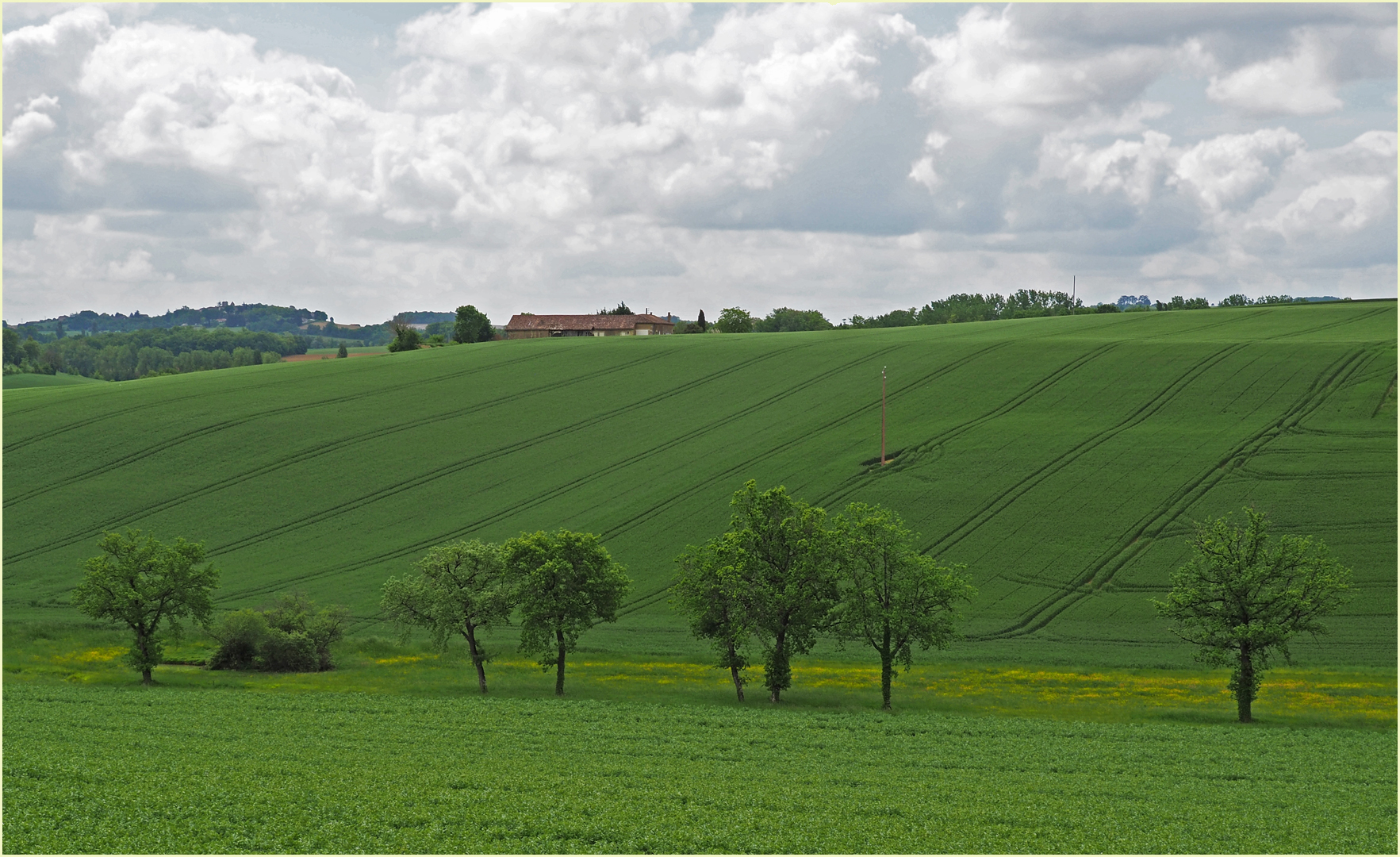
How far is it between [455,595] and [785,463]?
3965 centimetres

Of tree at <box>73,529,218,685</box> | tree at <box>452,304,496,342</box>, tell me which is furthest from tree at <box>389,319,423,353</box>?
tree at <box>73,529,218,685</box>

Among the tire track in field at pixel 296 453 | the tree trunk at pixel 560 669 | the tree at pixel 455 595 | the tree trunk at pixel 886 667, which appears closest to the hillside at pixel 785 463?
the tire track in field at pixel 296 453

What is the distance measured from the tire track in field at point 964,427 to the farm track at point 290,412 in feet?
146

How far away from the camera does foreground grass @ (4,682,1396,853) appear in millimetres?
25094

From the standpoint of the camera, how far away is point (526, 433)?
9800 centimetres

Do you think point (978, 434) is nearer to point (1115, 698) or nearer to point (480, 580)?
point (1115, 698)

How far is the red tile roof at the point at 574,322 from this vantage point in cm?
17300

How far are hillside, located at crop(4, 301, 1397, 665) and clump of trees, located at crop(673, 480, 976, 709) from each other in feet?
28.8

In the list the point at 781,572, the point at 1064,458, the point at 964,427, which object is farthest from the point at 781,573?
the point at 964,427

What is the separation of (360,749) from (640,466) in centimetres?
5538

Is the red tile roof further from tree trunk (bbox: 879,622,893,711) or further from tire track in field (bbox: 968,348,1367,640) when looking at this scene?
tree trunk (bbox: 879,622,893,711)

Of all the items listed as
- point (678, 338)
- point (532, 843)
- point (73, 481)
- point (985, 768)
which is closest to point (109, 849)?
point (532, 843)

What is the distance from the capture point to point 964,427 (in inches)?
3514

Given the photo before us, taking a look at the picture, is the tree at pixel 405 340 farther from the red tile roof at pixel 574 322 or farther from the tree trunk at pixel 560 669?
the tree trunk at pixel 560 669
